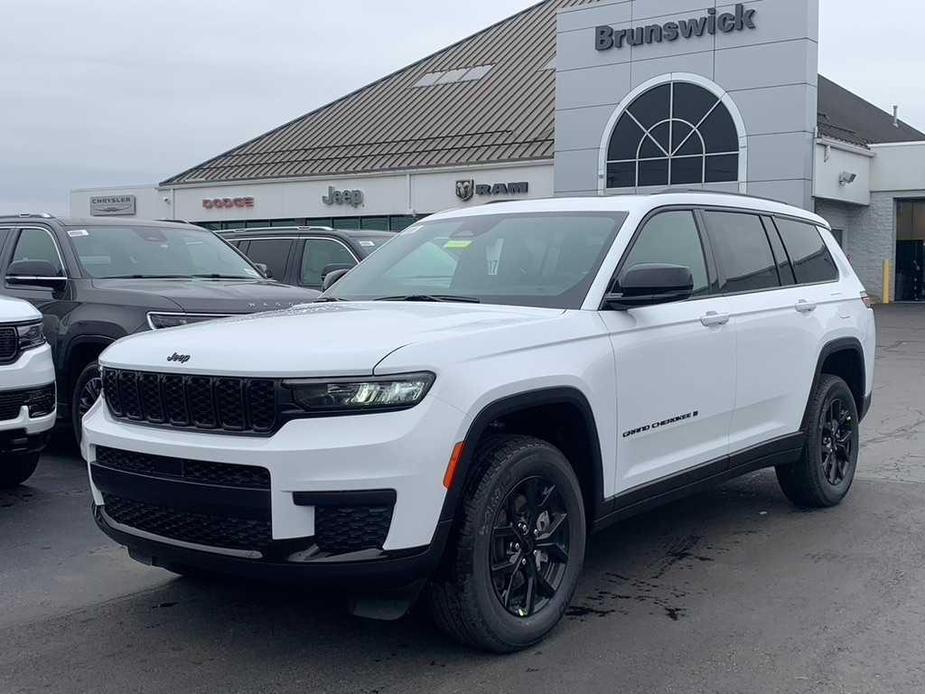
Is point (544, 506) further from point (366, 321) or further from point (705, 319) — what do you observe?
point (705, 319)

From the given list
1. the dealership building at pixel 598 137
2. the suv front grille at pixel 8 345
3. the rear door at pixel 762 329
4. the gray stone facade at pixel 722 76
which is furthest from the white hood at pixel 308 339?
the gray stone facade at pixel 722 76

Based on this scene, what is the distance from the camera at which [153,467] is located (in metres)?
4.24

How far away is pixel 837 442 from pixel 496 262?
2.91 m

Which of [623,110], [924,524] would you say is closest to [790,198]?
[623,110]

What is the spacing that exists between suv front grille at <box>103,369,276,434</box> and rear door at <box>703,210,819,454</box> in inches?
110

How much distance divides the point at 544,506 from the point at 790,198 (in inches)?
1052

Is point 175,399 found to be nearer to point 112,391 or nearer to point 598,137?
point 112,391

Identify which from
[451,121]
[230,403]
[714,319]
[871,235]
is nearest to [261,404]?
[230,403]

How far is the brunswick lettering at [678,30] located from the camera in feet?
96.2

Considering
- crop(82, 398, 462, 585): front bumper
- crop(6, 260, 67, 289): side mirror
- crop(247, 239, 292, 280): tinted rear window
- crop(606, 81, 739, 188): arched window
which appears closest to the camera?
crop(82, 398, 462, 585): front bumper

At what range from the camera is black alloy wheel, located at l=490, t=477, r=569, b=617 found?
430 cm

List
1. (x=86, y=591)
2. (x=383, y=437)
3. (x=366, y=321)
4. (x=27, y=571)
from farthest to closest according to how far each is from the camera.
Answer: (x=27, y=571)
(x=86, y=591)
(x=366, y=321)
(x=383, y=437)

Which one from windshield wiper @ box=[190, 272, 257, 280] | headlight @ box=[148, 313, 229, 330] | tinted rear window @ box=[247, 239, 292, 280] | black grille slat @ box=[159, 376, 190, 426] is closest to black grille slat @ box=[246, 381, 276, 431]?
black grille slat @ box=[159, 376, 190, 426]

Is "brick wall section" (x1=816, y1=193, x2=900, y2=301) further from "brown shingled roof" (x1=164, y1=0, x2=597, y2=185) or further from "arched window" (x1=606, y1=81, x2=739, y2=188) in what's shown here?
"brown shingled roof" (x1=164, y1=0, x2=597, y2=185)
